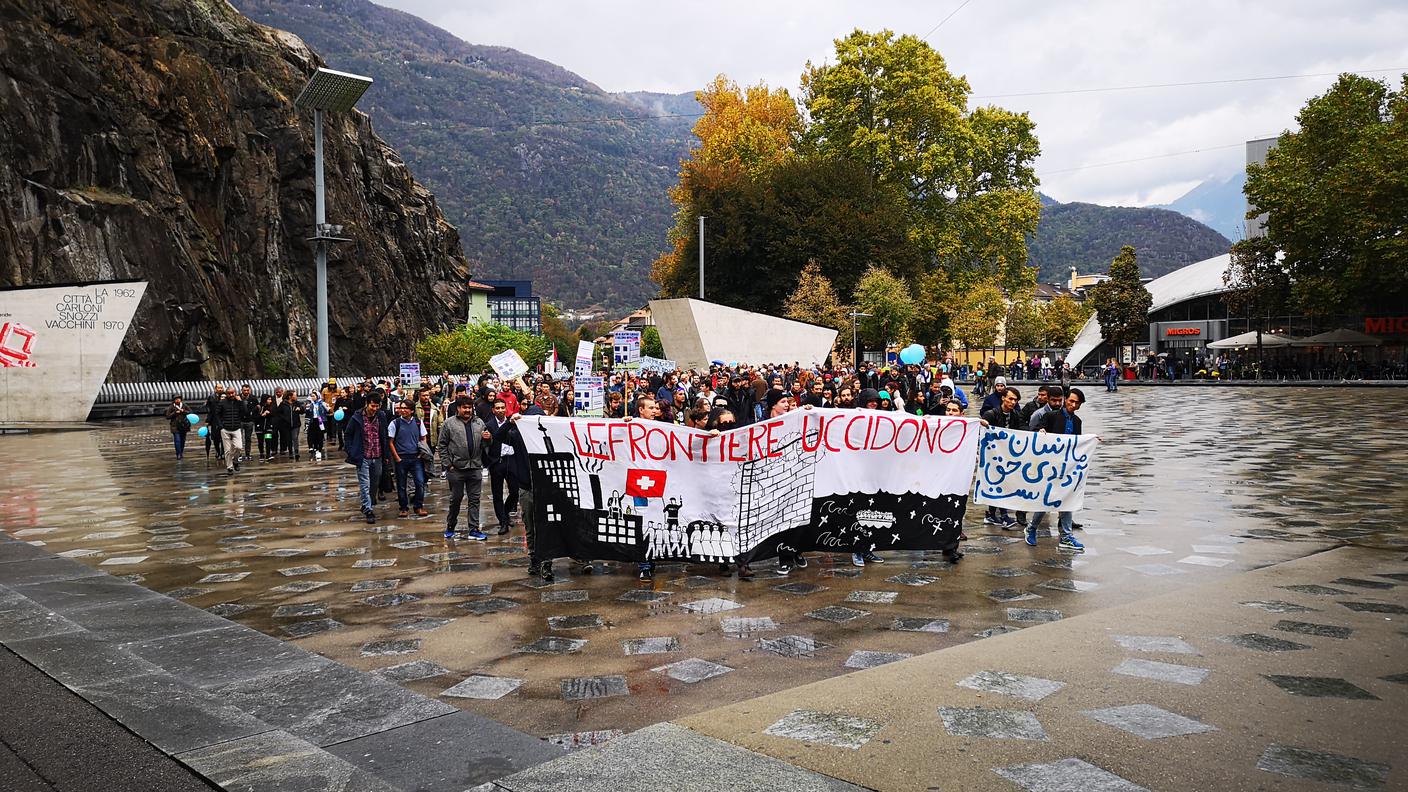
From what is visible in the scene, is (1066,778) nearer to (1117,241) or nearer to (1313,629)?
(1313,629)

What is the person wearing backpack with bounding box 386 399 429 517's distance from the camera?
42.4 ft

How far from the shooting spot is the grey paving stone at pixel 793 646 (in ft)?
20.7

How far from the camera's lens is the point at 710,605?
775 cm

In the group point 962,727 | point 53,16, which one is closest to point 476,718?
point 962,727

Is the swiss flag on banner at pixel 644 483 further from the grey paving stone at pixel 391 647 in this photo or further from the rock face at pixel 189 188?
the rock face at pixel 189 188

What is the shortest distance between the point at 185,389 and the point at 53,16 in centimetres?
1677

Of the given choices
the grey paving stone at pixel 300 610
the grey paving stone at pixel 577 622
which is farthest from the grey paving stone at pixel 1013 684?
the grey paving stone at pixel 300 610

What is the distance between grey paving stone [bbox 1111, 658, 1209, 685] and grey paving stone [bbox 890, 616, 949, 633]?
4.36 feet

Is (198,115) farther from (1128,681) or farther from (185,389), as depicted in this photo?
(1128,681)

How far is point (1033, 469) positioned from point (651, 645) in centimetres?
579

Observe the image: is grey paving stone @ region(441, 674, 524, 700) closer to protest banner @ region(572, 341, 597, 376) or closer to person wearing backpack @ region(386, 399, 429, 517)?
person wearing backpack @ region(386, 399, 429, 517)

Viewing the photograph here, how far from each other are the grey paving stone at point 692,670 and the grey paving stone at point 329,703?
137 cm

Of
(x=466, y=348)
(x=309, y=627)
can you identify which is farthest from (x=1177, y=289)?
(x=309, y=627)

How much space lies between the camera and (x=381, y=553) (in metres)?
10.2
